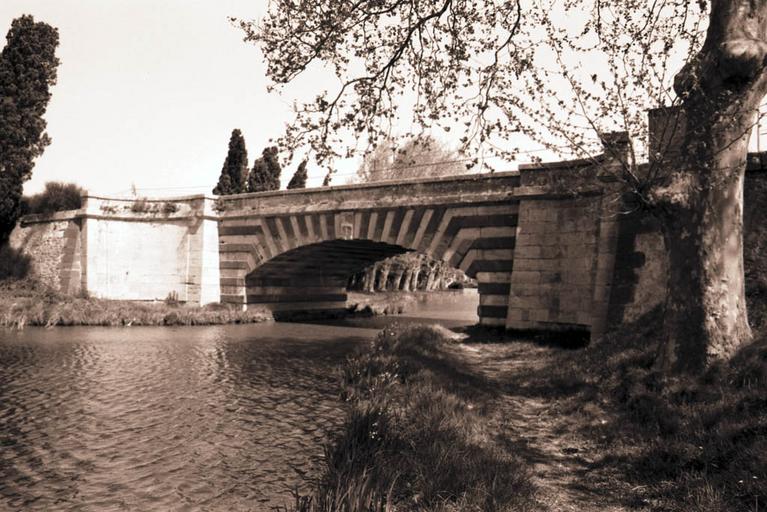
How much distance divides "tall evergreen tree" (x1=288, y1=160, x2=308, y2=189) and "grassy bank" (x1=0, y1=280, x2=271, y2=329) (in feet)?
55.3

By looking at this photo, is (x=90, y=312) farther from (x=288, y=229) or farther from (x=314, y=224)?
(x=314, y=224)

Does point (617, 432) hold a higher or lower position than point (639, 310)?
lower

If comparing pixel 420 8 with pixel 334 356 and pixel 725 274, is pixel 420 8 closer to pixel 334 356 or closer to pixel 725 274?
pixel 725 274

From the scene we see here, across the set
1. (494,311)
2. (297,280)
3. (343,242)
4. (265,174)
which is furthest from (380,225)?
(265,174)

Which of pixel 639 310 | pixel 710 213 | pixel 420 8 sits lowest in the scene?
pixel 639 310

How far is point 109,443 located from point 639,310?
37.3 feet

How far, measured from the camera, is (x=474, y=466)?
5.51 m

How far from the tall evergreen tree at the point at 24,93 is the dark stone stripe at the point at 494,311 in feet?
71.3

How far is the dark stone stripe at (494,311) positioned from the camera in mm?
18203

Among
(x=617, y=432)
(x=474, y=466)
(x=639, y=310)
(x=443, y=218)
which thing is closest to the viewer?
(x=474, y=466)

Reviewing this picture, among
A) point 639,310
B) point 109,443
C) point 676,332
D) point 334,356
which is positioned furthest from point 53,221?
point 676,332

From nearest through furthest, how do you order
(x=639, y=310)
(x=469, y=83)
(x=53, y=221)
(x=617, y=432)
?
(x=617, y=432)
(x=469, y=83)
(x=639, y=310)
(x=53, y=221)

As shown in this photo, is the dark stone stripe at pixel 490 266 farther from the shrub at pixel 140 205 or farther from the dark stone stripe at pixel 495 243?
the shrub at pixel 140 205

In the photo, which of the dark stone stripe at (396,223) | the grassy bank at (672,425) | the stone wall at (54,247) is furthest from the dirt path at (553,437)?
the stone wall at (54,247)
